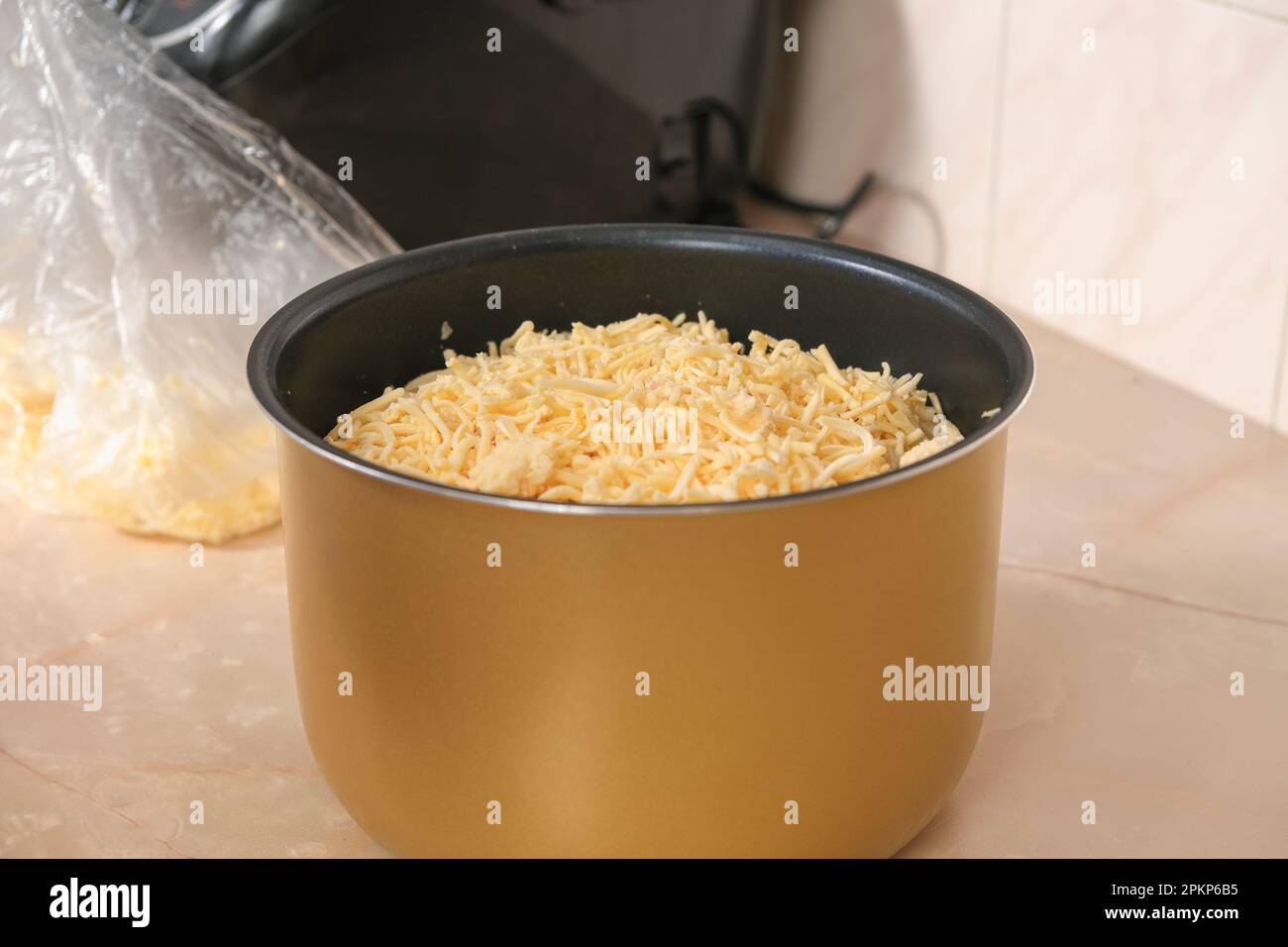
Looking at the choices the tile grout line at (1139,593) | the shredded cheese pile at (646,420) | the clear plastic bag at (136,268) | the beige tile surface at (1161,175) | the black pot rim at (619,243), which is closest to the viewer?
the black pot rim at (619,243)

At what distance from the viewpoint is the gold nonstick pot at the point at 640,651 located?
76 cm

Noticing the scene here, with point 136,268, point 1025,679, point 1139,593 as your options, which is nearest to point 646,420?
point 1025,679

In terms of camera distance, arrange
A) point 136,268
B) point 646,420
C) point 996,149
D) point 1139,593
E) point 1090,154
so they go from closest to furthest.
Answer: point 646,420 → point 1139,593 → point 136,268 → point 1090,154 → point 996,149

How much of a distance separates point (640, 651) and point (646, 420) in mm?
177

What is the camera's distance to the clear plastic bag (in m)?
1.35

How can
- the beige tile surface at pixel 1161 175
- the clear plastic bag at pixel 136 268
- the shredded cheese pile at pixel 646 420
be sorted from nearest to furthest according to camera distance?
1. the shredded cheese pile at pixel 646 420
2. the clear plastic bag at pixel 136 268
3. the beige tile surface at pixel 1161 175

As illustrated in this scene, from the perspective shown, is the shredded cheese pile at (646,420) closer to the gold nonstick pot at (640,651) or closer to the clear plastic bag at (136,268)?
the gold nonstick pot at (640,651)

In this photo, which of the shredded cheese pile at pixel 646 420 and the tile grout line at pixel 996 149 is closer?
the shredded cheese pile at pixel 646 420

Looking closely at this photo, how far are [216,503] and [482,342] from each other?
40 centimetres

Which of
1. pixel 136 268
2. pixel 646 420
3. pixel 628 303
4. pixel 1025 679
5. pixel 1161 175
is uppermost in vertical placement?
pixel 1161 175

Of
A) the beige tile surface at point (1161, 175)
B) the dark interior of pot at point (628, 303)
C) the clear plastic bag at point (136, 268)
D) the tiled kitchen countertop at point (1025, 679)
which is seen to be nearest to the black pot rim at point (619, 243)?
the dark interior of pot at point (628, 303)

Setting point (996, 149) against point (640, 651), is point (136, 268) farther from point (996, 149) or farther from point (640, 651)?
point (996, 149)

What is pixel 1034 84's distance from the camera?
1680mm

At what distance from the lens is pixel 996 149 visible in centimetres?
174
